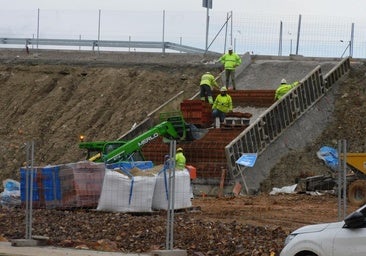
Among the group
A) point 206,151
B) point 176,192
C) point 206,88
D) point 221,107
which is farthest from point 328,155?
point 176,192

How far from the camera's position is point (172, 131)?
32.0m

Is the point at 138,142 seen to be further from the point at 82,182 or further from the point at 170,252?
the point at 170,252

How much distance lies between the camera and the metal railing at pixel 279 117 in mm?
30737

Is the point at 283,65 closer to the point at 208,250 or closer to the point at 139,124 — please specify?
the point at 139,124

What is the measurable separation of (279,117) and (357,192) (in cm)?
711

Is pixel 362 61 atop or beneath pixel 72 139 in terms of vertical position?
atop

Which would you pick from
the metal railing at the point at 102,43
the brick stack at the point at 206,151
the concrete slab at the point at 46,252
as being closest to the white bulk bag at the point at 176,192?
the concrete slab at the point at 46,252

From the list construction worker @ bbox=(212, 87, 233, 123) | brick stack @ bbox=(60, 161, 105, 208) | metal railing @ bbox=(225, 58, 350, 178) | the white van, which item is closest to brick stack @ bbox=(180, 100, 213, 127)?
construction worker @ bbox=(212, 87, 233, 123)

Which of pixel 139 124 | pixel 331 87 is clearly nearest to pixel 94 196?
pixel 139 124

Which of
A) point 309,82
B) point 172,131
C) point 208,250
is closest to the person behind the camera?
point 208,250

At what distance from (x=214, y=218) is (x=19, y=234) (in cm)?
477

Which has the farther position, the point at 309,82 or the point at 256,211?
the point at 309,82

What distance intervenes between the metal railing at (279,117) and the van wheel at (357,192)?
4989 millimetres

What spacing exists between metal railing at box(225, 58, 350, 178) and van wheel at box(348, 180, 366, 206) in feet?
16.4
